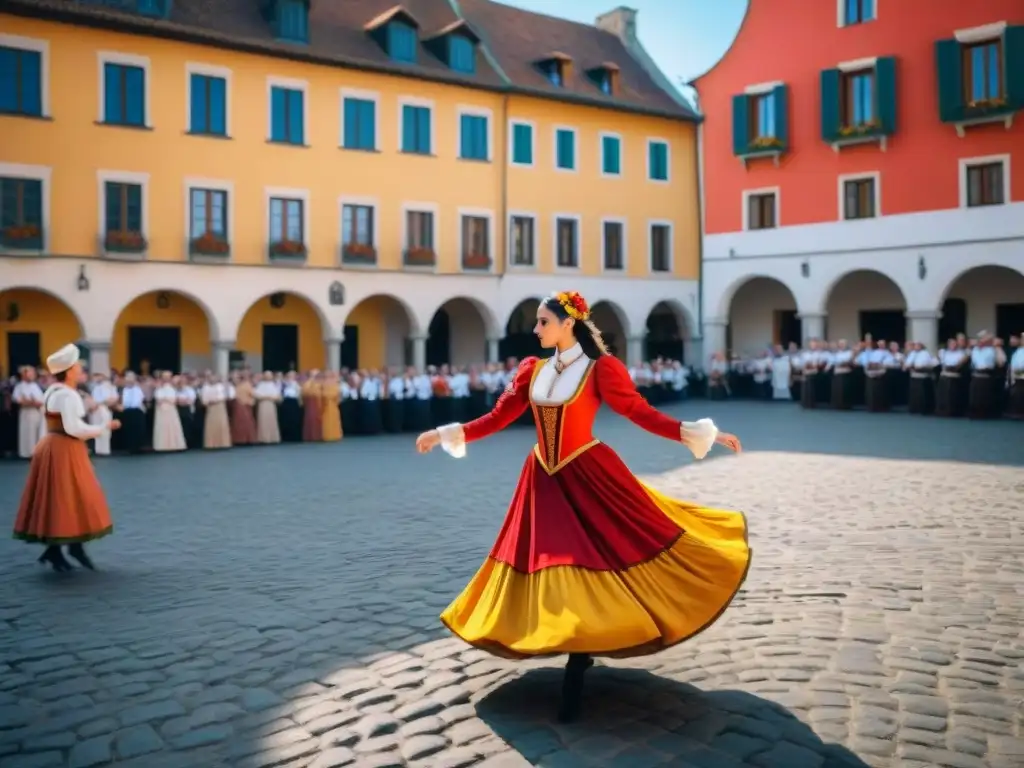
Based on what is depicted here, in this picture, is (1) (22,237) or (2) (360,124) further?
(2) (360,124)

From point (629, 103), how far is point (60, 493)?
2965 centimetres

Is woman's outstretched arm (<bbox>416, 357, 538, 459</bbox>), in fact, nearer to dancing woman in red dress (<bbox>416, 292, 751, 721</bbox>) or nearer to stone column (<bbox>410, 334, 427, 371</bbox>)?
dancing woman in red dress (<bbox>416, 292, 751, 721</bbox>)

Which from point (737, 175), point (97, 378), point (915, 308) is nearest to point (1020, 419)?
point (915, 308)

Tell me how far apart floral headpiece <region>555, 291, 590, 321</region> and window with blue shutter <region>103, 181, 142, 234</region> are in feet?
75.9

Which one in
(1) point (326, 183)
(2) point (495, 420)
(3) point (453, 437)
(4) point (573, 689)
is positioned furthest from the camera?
(1) point (326, 183)

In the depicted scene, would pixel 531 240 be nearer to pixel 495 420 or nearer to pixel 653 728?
pixel 495 420

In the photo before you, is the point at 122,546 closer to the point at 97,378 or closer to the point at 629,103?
the point at 97,378

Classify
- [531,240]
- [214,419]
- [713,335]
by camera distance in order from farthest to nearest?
1. [713,335]
2. [531,240]
3. [214,419]

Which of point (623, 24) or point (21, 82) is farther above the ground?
point (623, 24)

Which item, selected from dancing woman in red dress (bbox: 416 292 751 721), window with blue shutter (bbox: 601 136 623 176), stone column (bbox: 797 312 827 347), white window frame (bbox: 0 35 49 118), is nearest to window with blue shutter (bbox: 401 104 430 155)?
window with blue shutter (bbox: 601 136 623 176)

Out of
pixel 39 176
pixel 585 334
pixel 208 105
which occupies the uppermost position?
pixel 208 105

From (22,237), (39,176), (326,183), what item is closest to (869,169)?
(326,183)

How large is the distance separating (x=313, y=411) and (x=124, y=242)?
703 centimetres

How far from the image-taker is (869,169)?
3212 cm
